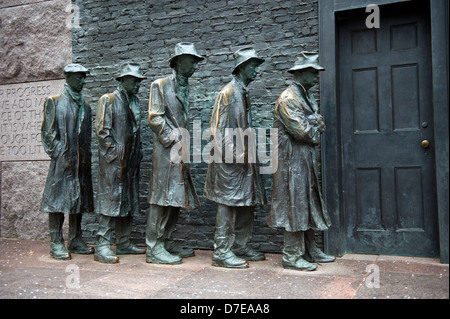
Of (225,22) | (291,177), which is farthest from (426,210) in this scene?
(225,22)

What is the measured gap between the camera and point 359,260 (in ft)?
17.1

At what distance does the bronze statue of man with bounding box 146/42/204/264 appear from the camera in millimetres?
5109

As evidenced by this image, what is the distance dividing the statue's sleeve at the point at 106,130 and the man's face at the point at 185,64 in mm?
947

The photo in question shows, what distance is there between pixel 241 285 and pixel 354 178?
2281mm

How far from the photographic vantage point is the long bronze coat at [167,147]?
16.7 feet

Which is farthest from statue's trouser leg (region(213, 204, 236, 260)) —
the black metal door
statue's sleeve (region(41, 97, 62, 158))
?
statue's sleeve (region(41, 97, 62, 158))

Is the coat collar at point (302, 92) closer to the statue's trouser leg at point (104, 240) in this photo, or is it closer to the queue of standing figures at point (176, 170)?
the queue of standing figures at point (176, 170)

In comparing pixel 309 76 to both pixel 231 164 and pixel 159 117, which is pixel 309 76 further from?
pixel 159 117

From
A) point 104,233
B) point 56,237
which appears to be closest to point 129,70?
point 104,233

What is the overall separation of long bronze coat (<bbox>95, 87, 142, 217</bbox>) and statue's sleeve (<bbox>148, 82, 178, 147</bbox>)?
0.55 meters

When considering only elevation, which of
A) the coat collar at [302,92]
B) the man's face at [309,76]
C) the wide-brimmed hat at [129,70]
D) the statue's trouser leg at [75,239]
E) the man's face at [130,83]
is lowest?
the statue's trouser leg at [75,239]

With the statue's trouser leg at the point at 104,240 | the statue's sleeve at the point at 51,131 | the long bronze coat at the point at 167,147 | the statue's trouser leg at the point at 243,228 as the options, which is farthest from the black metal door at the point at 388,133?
the statue's sleeve at the point at 51,131

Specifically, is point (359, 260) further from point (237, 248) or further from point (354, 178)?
point (237, 248)

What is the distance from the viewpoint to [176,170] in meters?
5.15
